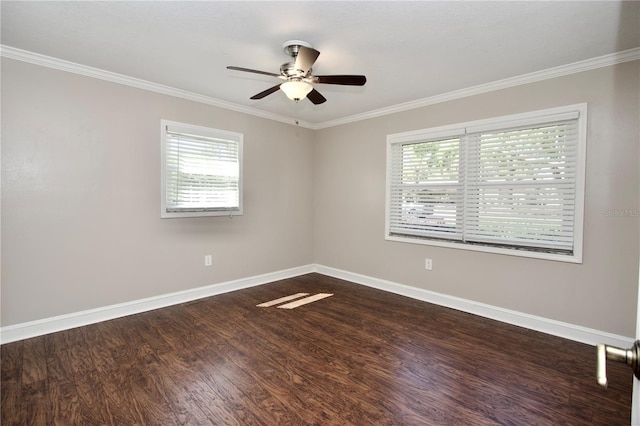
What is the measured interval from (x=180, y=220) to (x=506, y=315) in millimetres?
3759

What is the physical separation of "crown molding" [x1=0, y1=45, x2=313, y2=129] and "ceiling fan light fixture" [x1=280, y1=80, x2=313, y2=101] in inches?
68.6

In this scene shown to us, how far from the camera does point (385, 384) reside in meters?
2.18

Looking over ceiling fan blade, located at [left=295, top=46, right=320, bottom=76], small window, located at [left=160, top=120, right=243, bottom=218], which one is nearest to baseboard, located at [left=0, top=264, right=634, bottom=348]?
small window, located at [left=160, top=120, right=243, bottom=218]

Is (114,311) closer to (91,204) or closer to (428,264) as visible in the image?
(91,204)

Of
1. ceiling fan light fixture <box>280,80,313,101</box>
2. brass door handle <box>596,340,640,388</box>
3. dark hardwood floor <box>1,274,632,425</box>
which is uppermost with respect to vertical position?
ceiling fan light fixture <box>280,80,313,101</box>

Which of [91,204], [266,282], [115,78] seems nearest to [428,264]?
[266,282]

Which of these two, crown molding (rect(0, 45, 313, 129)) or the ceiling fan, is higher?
crown molding (rect(0, 45, 313, 129))

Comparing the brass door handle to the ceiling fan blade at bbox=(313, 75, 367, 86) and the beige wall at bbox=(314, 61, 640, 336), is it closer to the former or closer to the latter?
the ceiling fan blade at bbox=(313, 75, 367, 86)

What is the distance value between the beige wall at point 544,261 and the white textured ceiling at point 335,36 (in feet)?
1.03

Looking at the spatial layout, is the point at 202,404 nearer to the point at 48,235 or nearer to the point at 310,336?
the point at 310,336

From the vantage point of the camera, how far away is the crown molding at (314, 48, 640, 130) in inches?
103

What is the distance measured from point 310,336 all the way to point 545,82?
327cm

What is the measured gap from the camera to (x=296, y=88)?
2.49m

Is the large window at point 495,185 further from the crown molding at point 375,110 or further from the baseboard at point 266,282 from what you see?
the baseboard at point 266,282
